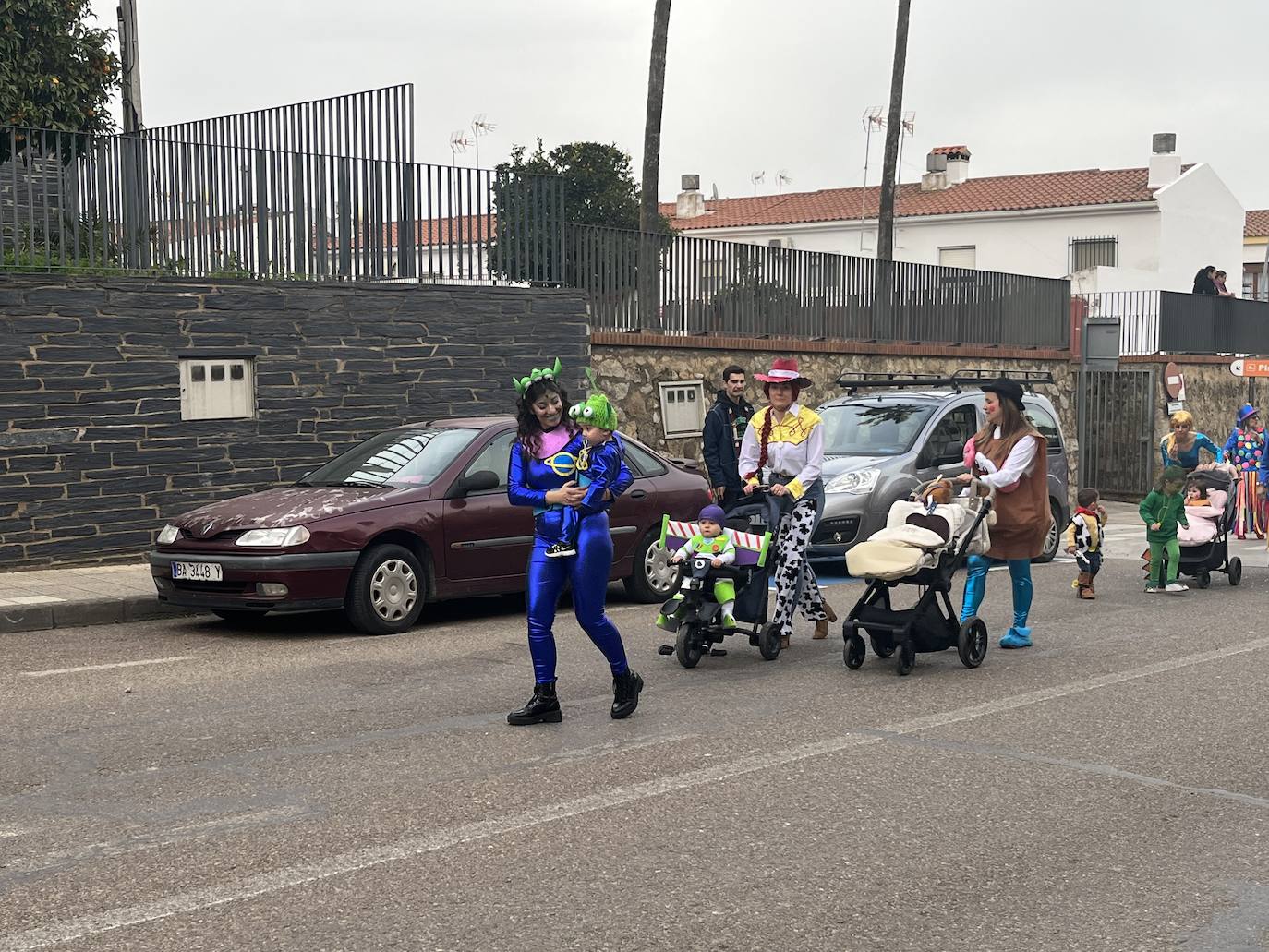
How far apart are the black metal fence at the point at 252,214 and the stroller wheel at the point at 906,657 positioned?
895cm

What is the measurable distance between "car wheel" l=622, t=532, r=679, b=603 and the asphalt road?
8.41ft

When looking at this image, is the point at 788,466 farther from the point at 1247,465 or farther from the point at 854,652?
the point at 1247,465

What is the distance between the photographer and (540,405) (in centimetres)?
748

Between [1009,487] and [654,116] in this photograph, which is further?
[654,116]

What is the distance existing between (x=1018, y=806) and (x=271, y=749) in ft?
10.5

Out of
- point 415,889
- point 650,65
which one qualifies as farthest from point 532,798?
point 650,65

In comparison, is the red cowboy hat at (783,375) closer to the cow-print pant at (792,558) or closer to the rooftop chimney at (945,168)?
the cow-print pant at (792,558)

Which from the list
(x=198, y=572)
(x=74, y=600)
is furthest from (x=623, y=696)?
(x=74, y=600)

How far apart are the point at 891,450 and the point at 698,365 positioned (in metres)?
5.93

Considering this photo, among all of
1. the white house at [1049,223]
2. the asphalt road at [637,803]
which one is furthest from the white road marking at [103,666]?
the white house at [1049,223]

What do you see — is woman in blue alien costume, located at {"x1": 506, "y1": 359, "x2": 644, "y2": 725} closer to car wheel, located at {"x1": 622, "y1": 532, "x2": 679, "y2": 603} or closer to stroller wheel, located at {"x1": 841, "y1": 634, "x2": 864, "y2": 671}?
stroller wheel, located at {"x1": 841, "y1": 634, "x2": 864, "y2": 671}

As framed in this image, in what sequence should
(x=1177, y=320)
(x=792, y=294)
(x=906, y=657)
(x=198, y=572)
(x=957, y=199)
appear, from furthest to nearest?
(x=957, y=199)
(x=1177, y=320)
(x=792, y=294)
(x=198, y=572)
(x=906, y=657)

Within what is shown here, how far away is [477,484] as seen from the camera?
11.1m

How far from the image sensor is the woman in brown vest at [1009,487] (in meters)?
9.85
